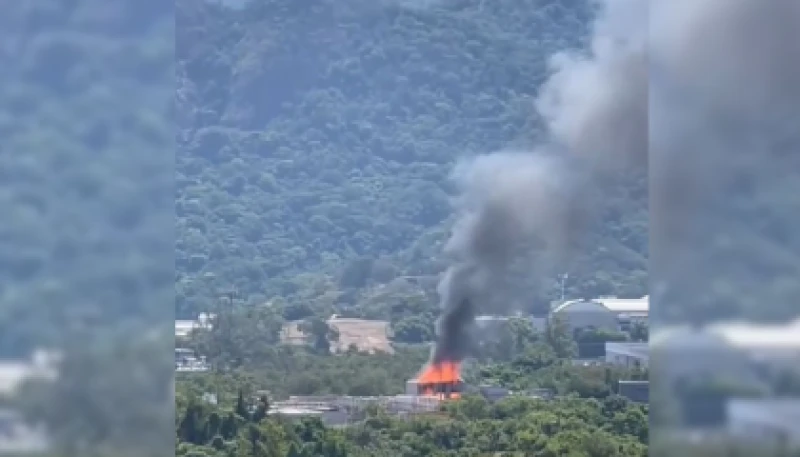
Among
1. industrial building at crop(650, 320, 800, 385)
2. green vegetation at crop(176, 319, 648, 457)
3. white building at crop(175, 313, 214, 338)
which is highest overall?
white building at crop(175, 313, 214, 338)

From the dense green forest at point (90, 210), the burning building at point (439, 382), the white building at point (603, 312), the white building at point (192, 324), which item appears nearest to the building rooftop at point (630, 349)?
the white building at point (603, 312)

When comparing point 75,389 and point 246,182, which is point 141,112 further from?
point 246,182

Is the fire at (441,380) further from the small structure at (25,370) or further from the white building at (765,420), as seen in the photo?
the white building at (765,420)

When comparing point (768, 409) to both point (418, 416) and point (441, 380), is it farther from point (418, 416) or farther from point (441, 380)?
point (441, 380)

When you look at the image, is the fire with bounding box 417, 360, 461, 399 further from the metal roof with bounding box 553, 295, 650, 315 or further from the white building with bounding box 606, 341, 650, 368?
the white building with bounding box 606, 341, 650, 368

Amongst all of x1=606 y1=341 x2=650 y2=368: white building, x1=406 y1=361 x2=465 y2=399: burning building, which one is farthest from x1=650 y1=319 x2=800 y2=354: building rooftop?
x1=606 y1=341 x2=650 y2=368: white building

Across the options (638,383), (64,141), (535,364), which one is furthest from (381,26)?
(64,141)

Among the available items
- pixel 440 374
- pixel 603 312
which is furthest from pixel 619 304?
pixel 440 374
